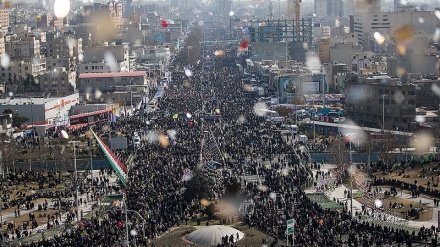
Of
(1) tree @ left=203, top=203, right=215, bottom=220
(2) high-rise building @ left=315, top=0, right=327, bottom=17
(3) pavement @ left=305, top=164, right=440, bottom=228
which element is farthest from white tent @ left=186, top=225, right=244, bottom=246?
(2) high-rise building @ left=315, top=0, right=327, bottom=17

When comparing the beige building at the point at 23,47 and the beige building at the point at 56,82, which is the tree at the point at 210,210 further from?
the beige building at the point at 23,47

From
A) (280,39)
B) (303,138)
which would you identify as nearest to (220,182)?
(303,138)

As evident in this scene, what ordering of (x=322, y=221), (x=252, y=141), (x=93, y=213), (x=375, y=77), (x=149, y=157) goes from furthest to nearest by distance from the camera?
(x=375, y=77), (x=252, y=141), (x=149, y=157), (x=93, y=213), (x=322, y=221)

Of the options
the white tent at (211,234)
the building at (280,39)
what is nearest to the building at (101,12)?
the building at (280,39)

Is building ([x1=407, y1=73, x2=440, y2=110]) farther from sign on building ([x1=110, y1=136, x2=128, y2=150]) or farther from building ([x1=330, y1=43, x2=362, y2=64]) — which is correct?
building ([x1=330, y1=43, x2=362, y2=64])

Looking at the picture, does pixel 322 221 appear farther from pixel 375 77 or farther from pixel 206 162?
pixel 375 77

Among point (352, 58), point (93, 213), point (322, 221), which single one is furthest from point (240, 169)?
point (352, 58)
